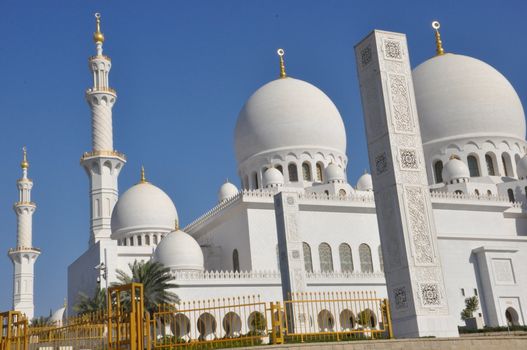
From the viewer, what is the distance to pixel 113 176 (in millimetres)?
34656

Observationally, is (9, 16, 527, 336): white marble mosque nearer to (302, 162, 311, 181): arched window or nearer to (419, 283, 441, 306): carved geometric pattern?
(302, 162, 311, 181): arched window

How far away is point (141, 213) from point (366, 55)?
65.3ft

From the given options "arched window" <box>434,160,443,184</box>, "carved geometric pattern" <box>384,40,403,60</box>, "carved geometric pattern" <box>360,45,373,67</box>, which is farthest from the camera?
"arched window" <box>434,160,443,184</box>

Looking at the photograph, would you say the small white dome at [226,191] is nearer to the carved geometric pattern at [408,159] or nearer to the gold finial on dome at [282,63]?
the gold finial on dome at [282,63]

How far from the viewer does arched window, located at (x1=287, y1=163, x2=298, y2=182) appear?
1330 inches

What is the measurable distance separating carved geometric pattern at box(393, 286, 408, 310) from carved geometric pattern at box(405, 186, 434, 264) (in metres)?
0.59

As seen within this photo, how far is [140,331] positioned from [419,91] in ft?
97.2

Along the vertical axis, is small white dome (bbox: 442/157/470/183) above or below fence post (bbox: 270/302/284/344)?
above

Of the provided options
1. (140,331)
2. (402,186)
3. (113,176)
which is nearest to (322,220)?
(113,176)

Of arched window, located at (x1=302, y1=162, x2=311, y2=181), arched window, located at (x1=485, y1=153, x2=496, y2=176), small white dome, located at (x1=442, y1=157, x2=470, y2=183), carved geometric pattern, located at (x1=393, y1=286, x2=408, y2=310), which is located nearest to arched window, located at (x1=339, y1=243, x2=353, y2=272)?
arched window, located at (x1=302, y1=162, x2=311, y2=181)

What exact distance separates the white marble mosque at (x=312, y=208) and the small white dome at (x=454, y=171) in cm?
5

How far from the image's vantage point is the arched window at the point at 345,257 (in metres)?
29.8

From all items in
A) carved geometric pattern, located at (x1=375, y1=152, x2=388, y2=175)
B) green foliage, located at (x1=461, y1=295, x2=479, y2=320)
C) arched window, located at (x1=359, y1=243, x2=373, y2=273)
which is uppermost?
arched window, located at (x1=359, y1=243, x2=373, y2=273)

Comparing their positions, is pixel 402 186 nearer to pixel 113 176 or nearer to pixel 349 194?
pixel 349 194
